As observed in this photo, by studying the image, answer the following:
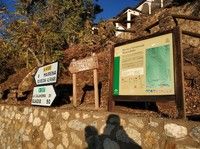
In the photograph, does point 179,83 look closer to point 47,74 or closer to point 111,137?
point 111,137

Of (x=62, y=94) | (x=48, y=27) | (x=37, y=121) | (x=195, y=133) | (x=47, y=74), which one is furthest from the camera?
(x=48, y=27)

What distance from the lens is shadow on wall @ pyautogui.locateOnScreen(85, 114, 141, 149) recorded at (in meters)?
5.06

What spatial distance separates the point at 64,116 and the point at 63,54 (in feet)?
32.1

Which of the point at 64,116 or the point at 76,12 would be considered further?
the point at 76,12

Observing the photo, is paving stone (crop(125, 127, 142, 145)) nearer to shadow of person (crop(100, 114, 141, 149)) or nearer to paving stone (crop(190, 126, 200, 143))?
shadow of person (crop(100, 114, 141, 149))

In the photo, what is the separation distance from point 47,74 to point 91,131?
9.26 feet

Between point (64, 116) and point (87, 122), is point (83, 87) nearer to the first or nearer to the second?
point (64, 116)

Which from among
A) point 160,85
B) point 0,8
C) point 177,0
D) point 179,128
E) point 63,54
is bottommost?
point 179,128

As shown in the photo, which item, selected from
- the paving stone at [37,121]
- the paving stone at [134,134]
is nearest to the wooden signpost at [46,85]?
the paving stone at [37,121]

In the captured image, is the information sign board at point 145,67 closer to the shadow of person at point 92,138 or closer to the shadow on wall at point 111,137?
the shadow on wall at point 111,137

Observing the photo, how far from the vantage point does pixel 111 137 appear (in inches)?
212

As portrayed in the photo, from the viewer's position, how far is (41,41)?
16047 mm

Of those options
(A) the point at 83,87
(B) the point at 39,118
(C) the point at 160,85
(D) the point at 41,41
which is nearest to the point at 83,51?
(D) the point at 41,41

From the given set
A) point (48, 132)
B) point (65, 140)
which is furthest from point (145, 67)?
point (48, 132)
